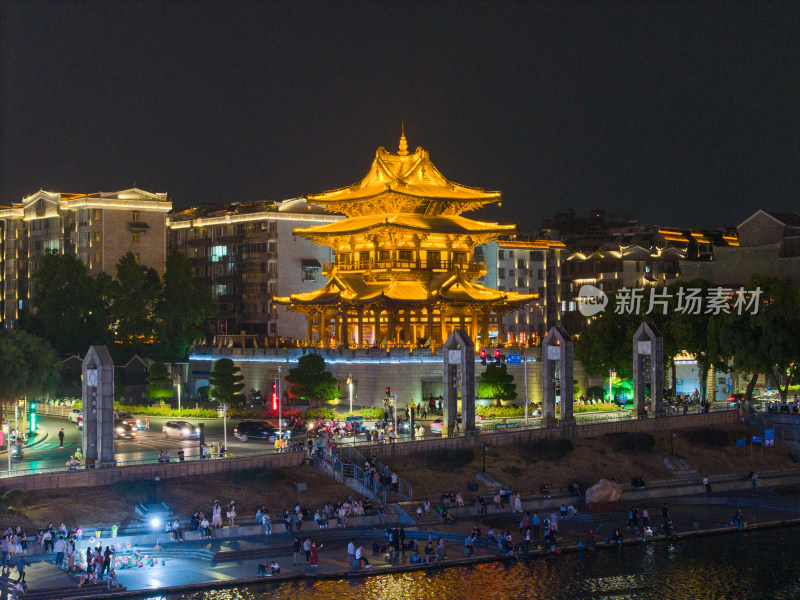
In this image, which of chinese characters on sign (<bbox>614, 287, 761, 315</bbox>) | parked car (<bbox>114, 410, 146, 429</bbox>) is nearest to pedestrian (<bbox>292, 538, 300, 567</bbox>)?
parked car (<bbox>114, 410, 146, 429</bbox>)

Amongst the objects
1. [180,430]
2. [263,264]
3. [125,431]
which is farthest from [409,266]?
[263,264]

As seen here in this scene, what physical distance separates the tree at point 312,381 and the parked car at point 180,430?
11.2 m

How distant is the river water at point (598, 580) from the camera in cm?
4897

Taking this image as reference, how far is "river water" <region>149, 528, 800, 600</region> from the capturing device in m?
49.0

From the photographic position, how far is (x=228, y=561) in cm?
5212

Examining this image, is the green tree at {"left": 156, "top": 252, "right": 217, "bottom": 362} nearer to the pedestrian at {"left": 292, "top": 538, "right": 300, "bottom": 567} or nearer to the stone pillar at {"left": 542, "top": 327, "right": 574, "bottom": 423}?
the stone pillar at {"left": 542, "top": 327, "right": 574, "bottom": 423}

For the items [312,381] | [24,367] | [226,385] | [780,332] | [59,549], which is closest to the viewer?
[59,549]

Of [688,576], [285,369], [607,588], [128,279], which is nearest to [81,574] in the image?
[607,588]

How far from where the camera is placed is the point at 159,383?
322ft

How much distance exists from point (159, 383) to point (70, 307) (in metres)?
22.5

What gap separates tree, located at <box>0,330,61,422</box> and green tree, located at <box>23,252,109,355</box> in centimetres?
3025

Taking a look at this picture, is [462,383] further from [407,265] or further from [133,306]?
[133,306]

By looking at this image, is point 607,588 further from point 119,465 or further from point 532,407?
point 532,407

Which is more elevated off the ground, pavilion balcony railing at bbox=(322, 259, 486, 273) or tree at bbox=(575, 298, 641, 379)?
pavilion balcony railing at bbox=(322, 259, 486, 273)
